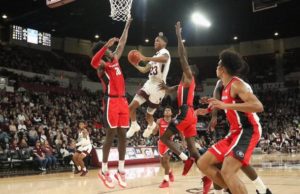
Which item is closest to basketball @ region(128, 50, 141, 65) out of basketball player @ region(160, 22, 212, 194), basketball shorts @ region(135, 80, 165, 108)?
basketball shorts @ region(135, 80, 165, 108)

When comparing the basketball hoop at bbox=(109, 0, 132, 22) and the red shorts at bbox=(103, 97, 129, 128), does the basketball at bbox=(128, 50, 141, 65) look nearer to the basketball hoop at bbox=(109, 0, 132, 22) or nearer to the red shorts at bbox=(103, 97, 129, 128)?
the red shorts at bbox=(103, 97, 129, 128)

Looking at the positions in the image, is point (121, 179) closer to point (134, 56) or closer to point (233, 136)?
point (134, 56)

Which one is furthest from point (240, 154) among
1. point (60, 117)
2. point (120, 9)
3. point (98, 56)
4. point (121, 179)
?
point (60, 117)

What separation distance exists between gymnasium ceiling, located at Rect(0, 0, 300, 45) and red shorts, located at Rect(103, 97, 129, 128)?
1478 cm

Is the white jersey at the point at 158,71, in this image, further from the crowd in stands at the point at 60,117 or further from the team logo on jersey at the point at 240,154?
the crowd in stands at the point at 60,117

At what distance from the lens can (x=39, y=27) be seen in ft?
94.5

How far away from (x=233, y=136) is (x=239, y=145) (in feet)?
0.55

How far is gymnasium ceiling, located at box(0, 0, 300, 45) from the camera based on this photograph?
23.9m

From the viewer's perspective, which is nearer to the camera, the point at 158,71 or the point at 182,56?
the point at 182,56

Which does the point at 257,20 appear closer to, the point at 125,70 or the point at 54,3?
the point at 125,70

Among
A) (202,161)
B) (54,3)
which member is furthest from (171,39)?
(202,161)

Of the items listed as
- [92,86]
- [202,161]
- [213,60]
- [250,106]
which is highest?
[213,60]

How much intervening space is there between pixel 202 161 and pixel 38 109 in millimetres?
16383

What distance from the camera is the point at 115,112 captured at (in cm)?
654
